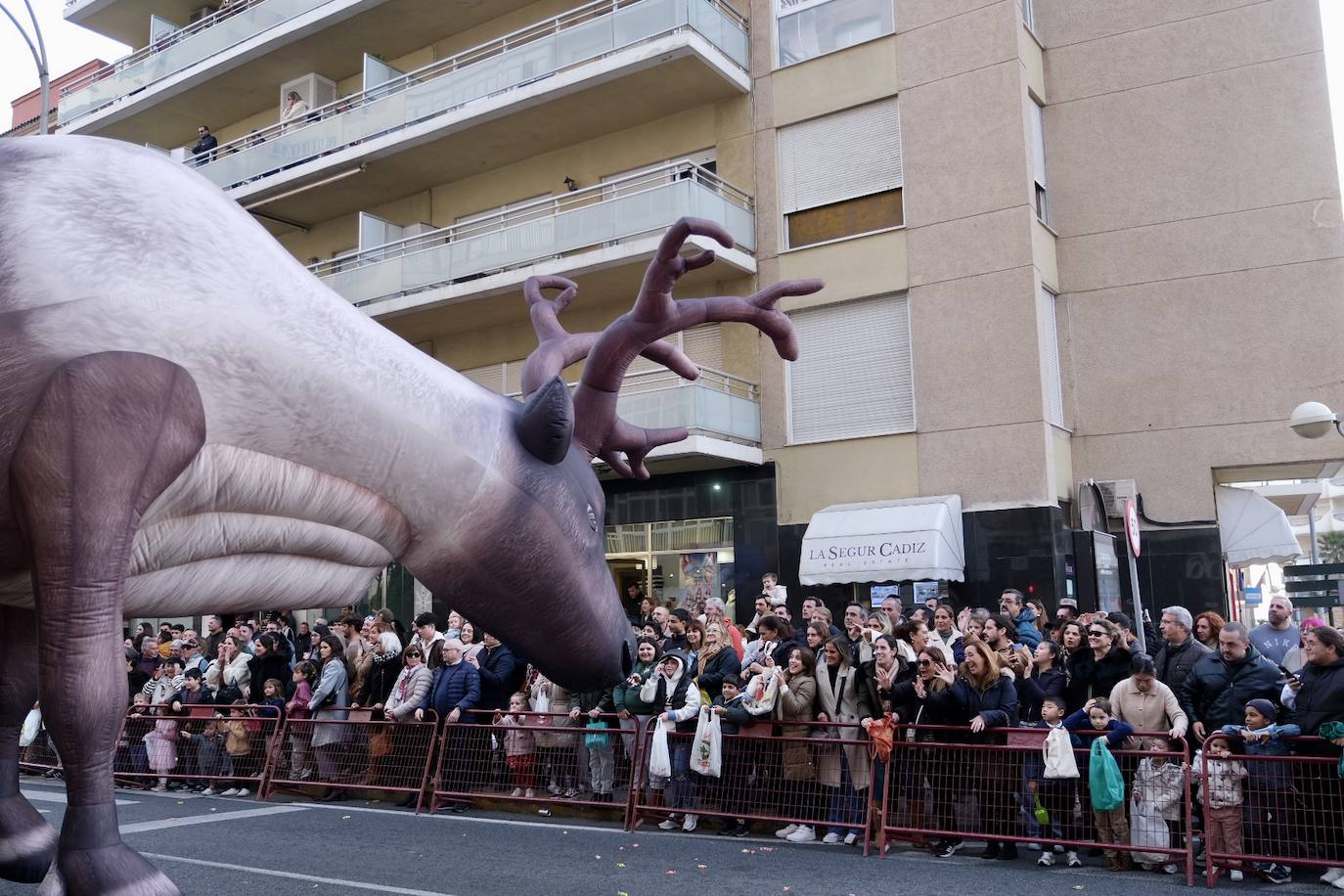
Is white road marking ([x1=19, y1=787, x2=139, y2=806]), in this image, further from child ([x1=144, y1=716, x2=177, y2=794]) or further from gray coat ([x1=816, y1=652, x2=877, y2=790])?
gray coat ([x1=816, y1=652, x2=877, y2=790])

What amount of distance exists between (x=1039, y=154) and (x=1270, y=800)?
40.9 ft

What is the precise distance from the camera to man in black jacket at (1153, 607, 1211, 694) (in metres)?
8.71

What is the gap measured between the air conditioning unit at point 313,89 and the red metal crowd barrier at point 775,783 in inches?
735

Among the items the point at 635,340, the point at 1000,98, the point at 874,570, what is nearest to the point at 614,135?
the point at 1000,98

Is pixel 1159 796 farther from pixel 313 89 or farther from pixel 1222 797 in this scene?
pixel 313 89

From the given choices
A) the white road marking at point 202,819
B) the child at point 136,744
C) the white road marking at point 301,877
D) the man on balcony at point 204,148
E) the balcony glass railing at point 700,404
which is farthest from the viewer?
the man on balcony at point 204,148

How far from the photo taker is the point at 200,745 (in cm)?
1166

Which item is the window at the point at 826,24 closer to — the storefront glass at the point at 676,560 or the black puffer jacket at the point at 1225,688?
the storefront glass at the point at 676,560

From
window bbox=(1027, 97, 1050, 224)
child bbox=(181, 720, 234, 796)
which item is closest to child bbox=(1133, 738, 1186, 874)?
child bbox=(181, 720, 234, 796)

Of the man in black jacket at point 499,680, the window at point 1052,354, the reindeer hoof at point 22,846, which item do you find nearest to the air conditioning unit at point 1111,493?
the window at point 1052,354

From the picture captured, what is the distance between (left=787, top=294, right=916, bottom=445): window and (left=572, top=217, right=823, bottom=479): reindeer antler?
12.7m

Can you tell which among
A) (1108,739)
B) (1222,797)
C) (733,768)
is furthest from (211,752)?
(1222,797)

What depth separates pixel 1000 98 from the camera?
16625mm

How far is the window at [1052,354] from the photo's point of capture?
54.2 feet
